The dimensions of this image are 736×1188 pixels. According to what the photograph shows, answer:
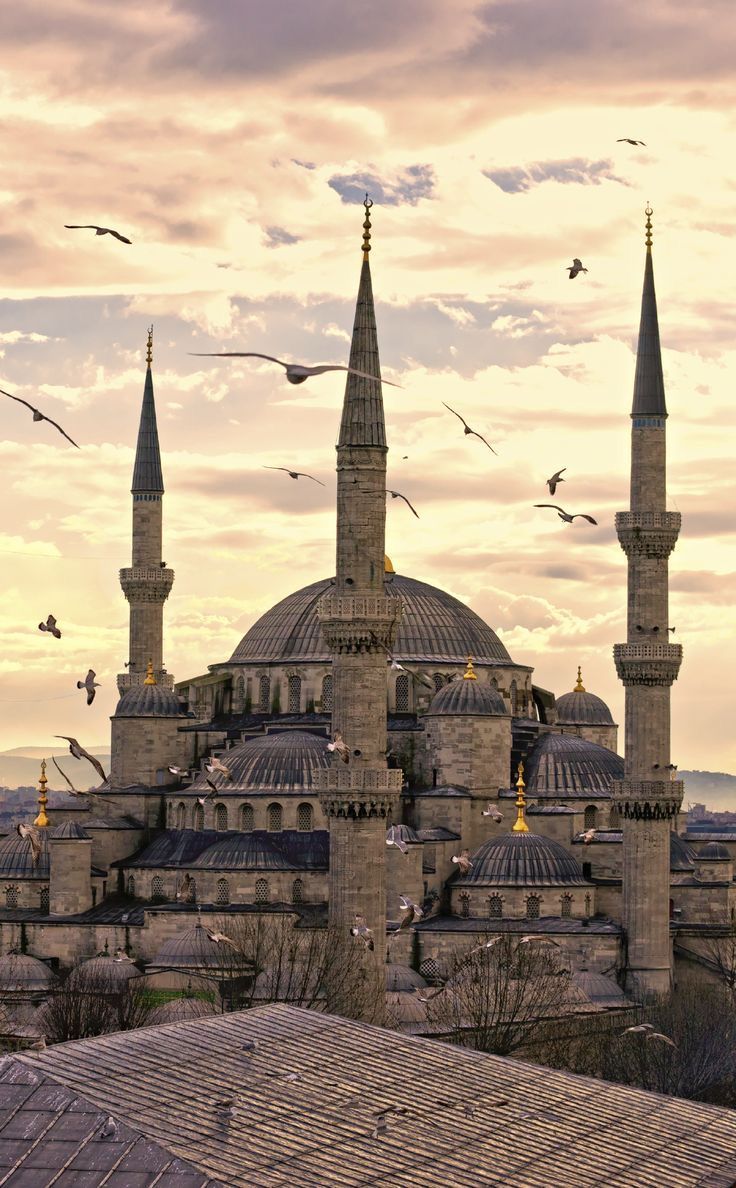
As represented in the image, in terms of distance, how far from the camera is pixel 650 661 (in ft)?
204

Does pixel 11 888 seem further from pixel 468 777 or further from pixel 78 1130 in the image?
pixel 78 1130

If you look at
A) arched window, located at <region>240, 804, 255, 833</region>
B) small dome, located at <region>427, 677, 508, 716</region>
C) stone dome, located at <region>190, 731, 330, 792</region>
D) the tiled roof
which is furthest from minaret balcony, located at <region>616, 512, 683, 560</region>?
the tiled roof

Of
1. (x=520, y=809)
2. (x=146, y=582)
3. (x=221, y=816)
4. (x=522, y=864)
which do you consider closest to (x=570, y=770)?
(x=520, y=809)

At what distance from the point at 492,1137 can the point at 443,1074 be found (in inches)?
102

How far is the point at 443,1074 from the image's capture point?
99.8 ft

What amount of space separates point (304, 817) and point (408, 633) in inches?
402

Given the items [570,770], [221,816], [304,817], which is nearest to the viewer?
[304,817]

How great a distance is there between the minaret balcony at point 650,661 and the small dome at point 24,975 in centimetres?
1560

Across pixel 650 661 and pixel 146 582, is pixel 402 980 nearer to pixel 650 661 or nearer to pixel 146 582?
pixel 650 661

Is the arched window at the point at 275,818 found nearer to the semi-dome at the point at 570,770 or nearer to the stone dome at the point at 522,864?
the stone dome at the point at 522,864

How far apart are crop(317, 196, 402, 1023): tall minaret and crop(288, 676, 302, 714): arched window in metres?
18.7

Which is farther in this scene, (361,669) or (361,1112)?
(361,669)

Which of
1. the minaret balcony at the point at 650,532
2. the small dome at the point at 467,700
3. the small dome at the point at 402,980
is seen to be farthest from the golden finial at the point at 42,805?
the minaret balcony at the point at 650,532

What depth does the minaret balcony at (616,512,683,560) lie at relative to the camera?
62969 millimetres
